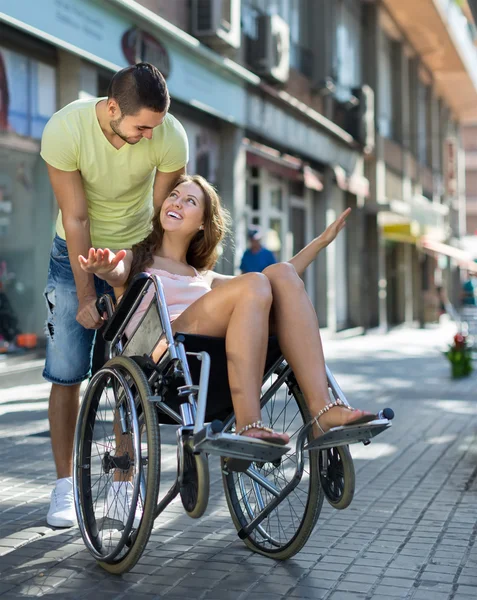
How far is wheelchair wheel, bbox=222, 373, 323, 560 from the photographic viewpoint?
3.87 metres

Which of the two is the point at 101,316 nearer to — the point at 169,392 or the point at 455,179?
the point at 169,392

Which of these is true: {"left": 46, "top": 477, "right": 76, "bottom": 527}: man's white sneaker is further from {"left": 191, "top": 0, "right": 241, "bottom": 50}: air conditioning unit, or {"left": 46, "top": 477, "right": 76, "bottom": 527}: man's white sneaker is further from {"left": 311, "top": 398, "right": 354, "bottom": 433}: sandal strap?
{"left": 191, "top": 0, "right": 241, "bottom": 50}: air conditioning unit

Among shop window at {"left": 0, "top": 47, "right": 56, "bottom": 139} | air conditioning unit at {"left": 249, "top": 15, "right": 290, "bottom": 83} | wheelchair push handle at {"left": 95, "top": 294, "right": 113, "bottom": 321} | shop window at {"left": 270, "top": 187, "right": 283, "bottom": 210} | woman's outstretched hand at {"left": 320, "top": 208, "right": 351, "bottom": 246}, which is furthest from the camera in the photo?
shop window at {"left": 270, "top": 187, "right": 283, "bottom": 210}

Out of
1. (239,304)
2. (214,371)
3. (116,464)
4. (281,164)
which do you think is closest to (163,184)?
(239,304)

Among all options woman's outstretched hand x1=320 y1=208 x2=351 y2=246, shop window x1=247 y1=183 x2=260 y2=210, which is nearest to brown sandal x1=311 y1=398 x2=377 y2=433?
woman's outstretched hand x1=320 y1=208 x2=351 y2=246

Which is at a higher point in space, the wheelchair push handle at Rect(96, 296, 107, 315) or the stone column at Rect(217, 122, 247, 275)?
the stone column at Rect(217, 122, 247, 275)

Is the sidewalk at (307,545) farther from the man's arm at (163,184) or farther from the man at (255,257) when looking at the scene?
the man at (255,257)

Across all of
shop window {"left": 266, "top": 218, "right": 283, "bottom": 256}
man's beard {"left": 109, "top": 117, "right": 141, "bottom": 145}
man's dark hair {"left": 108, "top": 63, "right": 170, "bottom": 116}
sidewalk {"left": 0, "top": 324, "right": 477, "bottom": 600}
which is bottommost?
sidewalk {"left": 0, "top": 324, "right": 477, "bottom": 600}

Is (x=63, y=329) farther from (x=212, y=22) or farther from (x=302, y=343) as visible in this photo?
(x=212, y=22)

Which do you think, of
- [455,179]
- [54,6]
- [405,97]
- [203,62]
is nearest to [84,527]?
[54,6]

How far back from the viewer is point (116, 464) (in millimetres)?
3936

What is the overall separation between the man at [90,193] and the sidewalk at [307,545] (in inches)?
19.3

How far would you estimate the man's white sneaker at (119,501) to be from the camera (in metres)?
3.81

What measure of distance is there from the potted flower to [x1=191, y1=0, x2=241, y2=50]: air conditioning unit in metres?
4.91
